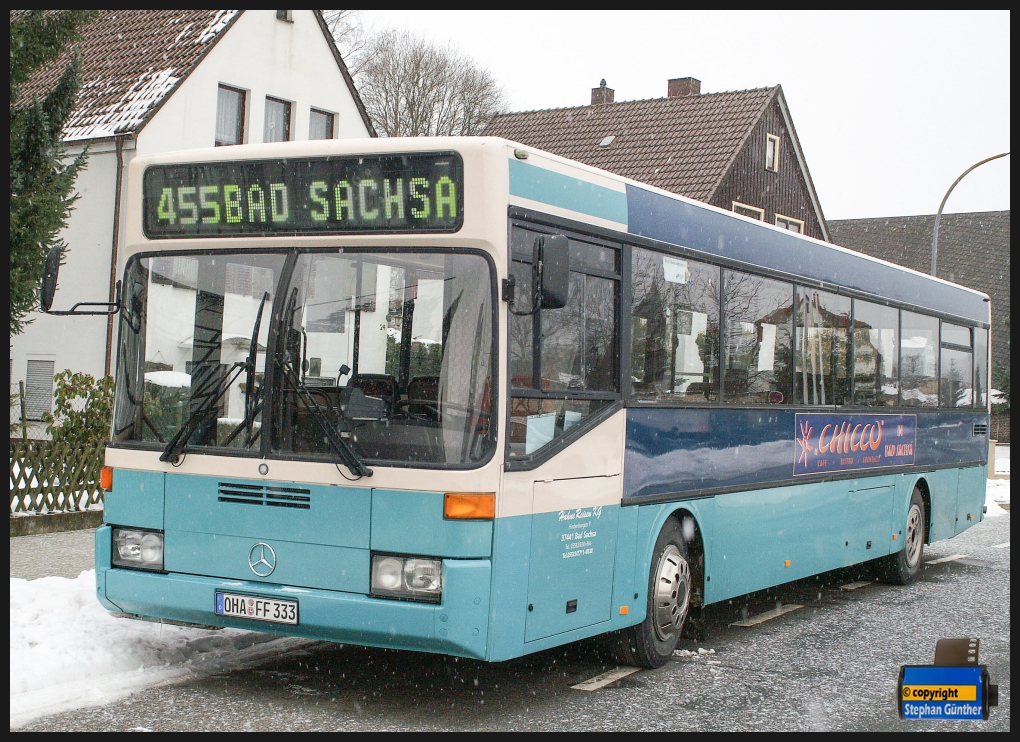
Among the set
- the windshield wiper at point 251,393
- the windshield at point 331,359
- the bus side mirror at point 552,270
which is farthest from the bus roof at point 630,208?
the windshield wiper at point 251,393

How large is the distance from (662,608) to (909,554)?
18.3 feet

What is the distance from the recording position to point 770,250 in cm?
973

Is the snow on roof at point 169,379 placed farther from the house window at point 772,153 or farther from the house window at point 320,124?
the house window at point 772,153

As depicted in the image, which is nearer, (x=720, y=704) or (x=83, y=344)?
(x=720, y=704)

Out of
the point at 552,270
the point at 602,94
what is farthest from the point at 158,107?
the point at 602,94

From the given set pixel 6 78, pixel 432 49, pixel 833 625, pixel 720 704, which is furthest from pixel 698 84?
pixel 720 704

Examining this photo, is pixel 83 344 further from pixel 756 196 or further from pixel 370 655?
pixel 756 196

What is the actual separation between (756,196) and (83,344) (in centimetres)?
1867

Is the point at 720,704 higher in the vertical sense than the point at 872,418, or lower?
lower

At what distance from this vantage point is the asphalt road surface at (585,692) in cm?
646

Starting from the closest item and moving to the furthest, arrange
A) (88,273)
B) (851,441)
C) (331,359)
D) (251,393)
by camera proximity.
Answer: (331,359), (251,393), (851,441), (88,273)

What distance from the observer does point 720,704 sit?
7.09 metres

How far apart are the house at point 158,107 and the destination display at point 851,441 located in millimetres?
13798

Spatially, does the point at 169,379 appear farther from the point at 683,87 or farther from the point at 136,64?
the point at 683,87
